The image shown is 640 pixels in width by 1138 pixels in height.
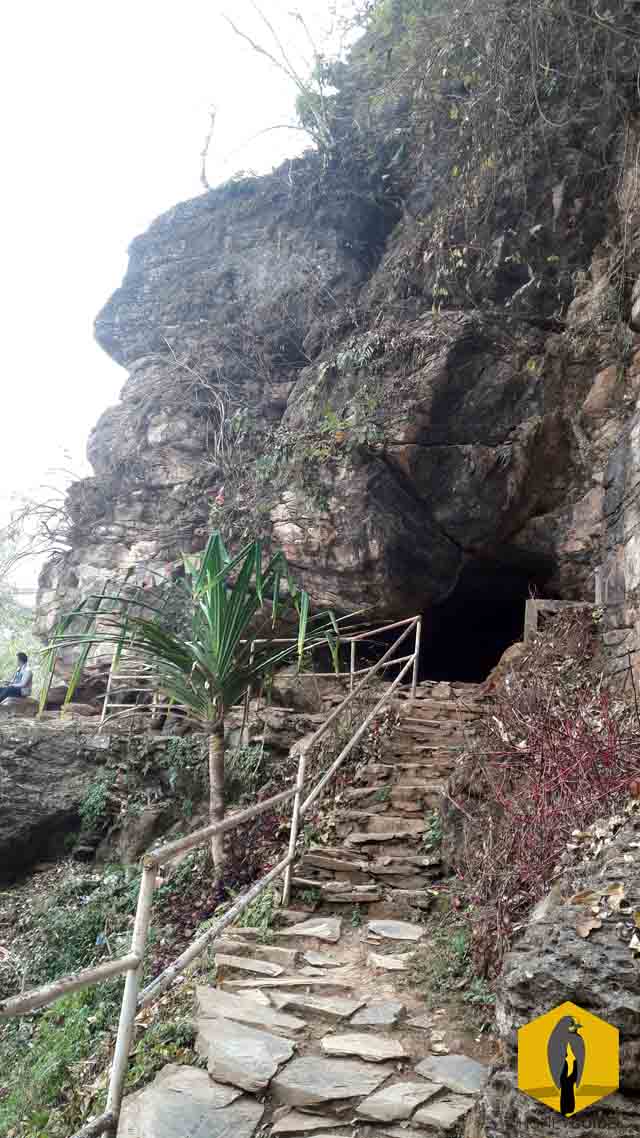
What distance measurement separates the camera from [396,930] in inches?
149

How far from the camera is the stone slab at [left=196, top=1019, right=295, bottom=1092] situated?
2451 millimetres

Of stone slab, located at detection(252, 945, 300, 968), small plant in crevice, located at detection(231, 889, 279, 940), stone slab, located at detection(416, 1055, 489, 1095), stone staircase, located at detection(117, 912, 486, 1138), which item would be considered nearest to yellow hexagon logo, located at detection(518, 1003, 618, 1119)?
stone staircase, located at detection(117, 912, 486, 1138)

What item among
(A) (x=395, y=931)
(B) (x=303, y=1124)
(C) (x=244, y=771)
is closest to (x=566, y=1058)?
(B) (x=303, y=1124)

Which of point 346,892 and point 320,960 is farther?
point 346,892

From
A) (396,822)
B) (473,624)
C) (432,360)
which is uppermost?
(432,360)

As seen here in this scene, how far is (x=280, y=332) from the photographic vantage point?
1043 centimetres

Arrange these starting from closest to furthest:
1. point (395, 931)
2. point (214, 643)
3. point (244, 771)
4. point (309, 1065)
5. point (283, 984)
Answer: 1. point (309, 1065)
2. point (283, 984)
3. point (395, 931)
4. point (214, 643)
5. point (244, 771)

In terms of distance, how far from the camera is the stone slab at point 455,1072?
2.43m

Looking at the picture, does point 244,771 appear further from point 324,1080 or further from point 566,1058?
point 566,1058

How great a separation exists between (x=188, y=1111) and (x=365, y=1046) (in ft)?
2.34

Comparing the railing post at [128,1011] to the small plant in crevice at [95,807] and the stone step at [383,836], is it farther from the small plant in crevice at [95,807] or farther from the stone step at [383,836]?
the small plant in crevice at [95,807]

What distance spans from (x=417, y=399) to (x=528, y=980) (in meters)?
6.48

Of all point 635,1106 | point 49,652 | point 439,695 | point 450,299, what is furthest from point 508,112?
point 635,1106

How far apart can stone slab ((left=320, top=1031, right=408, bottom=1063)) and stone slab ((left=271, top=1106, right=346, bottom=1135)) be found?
0.33m
